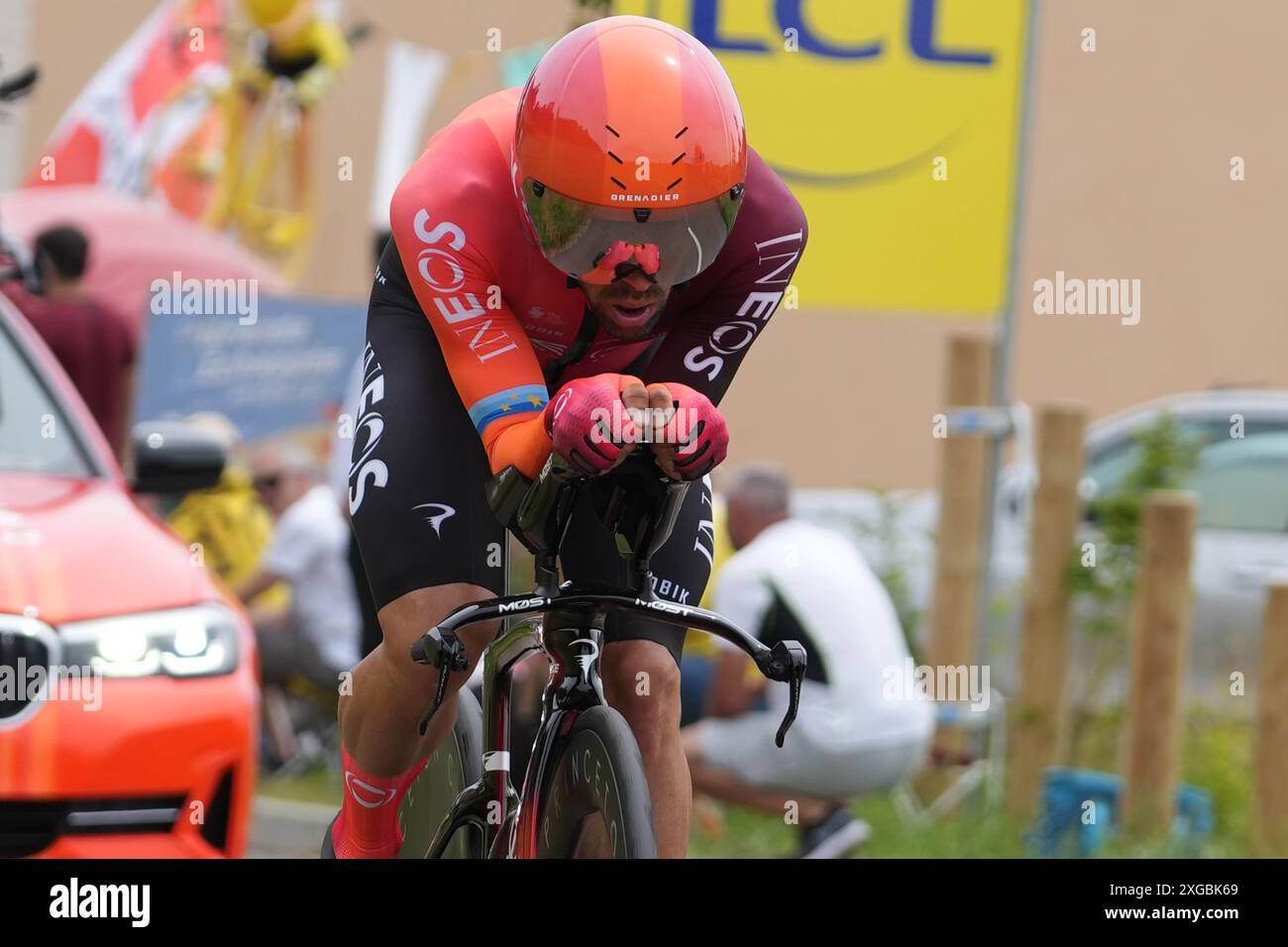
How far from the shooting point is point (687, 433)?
3.27 meters

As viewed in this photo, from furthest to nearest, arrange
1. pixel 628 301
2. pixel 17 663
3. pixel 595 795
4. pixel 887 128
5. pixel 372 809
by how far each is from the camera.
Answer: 1. pixel 887 128
2. pixel 17 663
3. pixel 372 809
4. pixel 628 301
5. pixel 595 795

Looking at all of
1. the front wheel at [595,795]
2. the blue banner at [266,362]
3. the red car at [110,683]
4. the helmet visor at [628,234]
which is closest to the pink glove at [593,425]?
the helmet visor at [628,234]

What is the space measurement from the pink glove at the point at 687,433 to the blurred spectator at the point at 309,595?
5838 millimetres

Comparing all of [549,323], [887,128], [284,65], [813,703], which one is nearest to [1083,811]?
[813,703]

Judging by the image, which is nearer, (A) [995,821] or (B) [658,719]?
(B) [658,719]

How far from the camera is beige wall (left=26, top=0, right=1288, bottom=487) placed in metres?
16.3

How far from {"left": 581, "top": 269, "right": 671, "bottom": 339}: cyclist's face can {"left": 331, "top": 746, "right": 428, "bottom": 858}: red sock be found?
1.00m

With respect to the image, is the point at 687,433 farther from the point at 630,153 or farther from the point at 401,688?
the point at 401,688

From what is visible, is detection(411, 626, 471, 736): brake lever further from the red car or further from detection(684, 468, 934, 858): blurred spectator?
detection(684, 468, 934, 858): blurred spectator

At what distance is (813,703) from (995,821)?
3.39 ft

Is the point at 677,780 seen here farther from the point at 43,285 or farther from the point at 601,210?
the point at 43,285

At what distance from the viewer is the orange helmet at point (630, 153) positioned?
3.38 m

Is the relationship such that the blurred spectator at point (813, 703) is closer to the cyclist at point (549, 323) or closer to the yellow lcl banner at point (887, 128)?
the yellow lcl banner at point (887, 128)

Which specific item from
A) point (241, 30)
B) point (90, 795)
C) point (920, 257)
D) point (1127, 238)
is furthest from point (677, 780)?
point (1127, 238)
